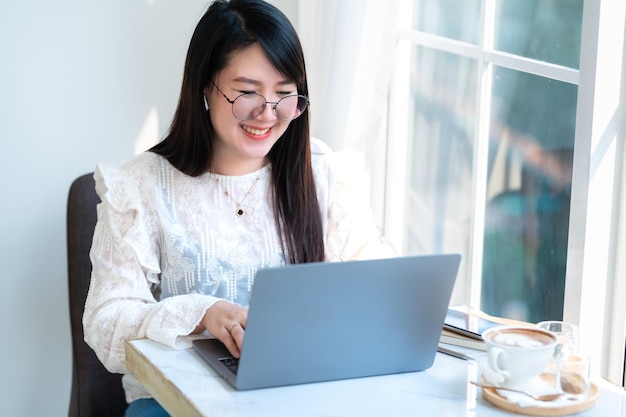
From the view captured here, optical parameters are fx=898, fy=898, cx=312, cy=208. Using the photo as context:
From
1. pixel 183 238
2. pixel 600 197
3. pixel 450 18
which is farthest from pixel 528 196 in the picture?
pixel 183 238

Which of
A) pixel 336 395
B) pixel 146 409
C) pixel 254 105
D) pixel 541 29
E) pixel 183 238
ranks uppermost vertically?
pixel 541 29

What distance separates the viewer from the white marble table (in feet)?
3.66

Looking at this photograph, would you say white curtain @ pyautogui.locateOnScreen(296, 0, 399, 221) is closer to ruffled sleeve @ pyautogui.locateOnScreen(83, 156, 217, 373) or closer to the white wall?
the white wall

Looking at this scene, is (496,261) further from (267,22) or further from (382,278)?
(382,278)

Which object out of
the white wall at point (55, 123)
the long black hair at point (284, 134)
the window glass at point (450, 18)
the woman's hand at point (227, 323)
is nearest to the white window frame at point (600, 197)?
the window glass at point (450, 18)

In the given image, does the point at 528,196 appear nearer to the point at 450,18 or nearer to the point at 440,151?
the point at 440,151

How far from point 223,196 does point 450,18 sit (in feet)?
2.43

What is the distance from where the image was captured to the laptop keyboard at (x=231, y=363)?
123 centimetres

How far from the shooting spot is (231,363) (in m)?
1.25

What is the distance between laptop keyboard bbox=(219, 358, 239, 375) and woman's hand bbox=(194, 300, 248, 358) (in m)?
0.01

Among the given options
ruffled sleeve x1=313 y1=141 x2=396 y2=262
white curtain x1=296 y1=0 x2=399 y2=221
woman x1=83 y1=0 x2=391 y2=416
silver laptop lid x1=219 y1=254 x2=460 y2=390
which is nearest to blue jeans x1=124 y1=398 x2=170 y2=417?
woman x1=83 y1=0 x2=391 y2=416

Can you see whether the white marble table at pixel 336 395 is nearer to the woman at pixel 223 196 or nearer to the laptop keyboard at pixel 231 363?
the laptop keyboard at pixel 231 363

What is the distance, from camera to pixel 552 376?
1147mm

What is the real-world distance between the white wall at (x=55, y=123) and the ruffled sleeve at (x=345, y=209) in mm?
602
